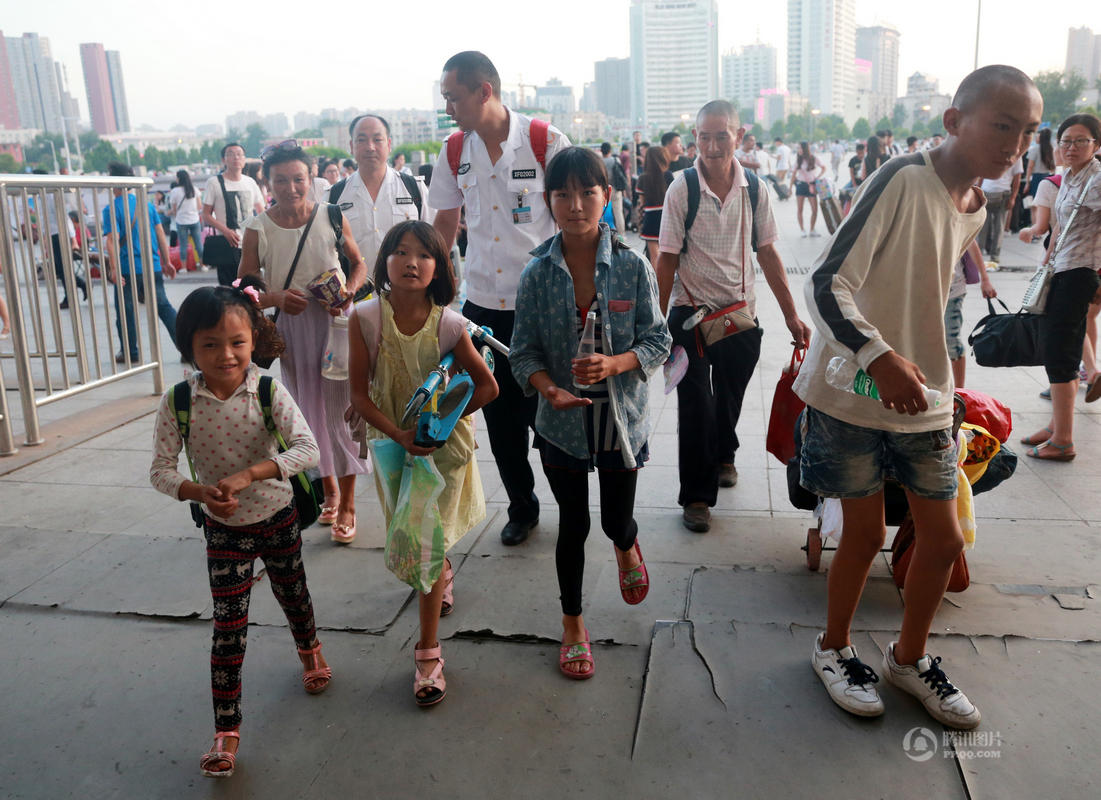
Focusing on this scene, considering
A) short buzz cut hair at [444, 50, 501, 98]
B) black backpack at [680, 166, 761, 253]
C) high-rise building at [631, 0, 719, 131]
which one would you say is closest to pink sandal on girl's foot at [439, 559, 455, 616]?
black backpack at [680, 166, 761, 253]

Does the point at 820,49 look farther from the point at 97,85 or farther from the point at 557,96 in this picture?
the point at 97,85

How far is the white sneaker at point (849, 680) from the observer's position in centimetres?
255

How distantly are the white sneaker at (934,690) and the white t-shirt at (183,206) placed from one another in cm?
1337

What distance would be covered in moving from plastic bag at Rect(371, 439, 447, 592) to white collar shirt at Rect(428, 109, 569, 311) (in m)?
1.20

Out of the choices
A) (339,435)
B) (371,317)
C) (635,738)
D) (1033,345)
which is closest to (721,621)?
(635,738)

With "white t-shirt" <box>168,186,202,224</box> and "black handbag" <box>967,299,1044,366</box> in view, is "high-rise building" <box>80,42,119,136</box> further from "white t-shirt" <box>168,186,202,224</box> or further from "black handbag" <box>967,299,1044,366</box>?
"black handbag" <box>967,299,1044,366</box>

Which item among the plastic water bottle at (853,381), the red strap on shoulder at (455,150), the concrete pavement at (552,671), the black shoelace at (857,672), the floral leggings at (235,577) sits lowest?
the concrete pavement at (552,671)

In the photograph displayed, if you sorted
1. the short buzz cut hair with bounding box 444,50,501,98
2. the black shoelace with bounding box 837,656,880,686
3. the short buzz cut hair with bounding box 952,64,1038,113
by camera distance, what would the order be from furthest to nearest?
the short buzz cut hair with bounding box 444,50,501,98 < the black shoelace with bounding box 837,656,880,686 < the short buzz cut hair with bounding box 952,64,1038,113

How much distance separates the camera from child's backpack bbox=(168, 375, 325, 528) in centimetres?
254

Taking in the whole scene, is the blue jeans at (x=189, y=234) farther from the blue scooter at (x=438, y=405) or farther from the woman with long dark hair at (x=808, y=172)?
the blue scooter at (x=438, y=405)

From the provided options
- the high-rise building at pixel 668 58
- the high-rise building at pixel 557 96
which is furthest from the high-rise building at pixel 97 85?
the high-rise building at pixel 668 58

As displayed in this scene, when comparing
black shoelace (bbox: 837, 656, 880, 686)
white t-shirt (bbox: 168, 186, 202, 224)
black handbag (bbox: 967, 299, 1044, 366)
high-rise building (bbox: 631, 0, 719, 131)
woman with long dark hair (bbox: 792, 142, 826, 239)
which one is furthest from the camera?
high-rise building (bbox: 631, 0, 719, 131)

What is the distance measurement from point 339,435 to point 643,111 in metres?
144

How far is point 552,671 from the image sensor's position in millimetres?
2916
